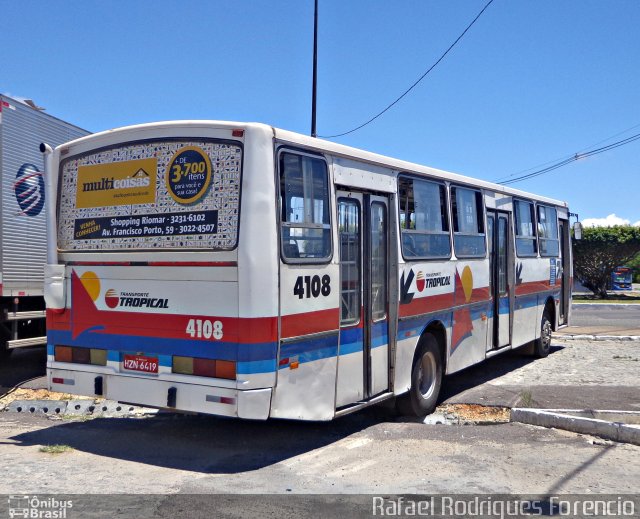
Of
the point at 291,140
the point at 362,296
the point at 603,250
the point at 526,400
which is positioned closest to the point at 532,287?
the point at 526,400

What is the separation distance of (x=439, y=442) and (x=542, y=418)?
149cm

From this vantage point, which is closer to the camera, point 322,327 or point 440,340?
point 322,327

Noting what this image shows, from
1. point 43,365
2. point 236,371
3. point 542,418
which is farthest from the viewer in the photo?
point 43,365

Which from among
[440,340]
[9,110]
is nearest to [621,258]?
[440,340]

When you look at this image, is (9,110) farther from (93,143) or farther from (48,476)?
(48,476)

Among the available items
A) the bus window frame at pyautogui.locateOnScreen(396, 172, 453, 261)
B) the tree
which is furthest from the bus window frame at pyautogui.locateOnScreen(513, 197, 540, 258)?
the tree

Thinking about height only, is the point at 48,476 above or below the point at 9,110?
below

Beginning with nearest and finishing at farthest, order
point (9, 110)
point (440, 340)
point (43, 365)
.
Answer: point (440, 340), point (9, 110), point (43, 365)

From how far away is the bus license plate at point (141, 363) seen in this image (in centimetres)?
633

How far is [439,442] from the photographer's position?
7.15 meters

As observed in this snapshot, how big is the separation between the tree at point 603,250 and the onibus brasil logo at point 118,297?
34.7 meters

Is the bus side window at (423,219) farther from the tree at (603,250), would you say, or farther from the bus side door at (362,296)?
the tree at (603,250)

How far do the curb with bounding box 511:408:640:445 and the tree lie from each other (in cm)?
3122

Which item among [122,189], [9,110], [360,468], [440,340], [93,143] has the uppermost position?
[9,110]
